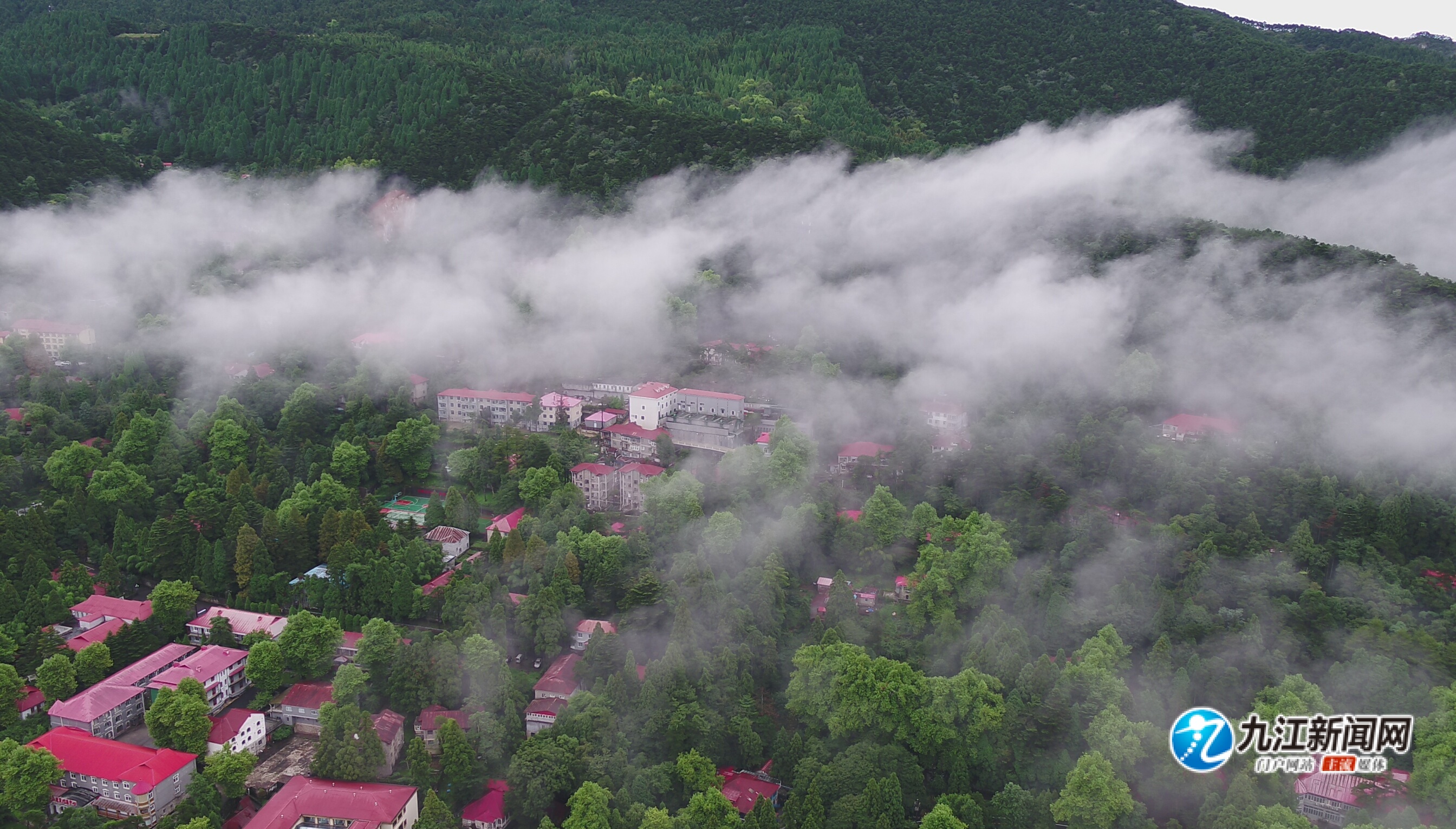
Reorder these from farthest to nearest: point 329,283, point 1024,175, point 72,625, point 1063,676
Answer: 1. point 1024,175
2. point 329,283
3. point 72,625
4. point 1063,676

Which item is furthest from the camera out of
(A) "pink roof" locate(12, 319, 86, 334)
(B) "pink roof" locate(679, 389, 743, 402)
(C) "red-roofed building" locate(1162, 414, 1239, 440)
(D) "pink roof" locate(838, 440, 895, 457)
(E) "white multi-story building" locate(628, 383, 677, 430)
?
(A) "pink roof" locate(12, 319, 86, 334)

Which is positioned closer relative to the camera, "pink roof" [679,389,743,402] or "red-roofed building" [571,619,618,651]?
"red-roofed building" [571,619,618,651]

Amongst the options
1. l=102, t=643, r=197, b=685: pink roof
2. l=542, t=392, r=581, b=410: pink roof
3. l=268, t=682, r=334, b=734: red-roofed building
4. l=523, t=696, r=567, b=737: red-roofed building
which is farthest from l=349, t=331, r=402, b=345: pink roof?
l=523, t=696, r=567, b=737: red-roofed building

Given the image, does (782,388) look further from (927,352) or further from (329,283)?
(329,283)

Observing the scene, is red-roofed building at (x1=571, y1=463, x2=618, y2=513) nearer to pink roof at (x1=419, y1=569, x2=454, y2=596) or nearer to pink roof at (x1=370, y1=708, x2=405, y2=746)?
pink roof at (x1=419, y1=569, x2=454, y2=596)

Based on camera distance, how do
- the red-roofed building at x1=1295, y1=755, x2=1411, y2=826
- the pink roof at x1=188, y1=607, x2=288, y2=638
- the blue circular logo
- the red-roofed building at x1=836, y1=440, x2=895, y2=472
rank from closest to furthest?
the red-roofed building at x1=1295, y1=755, x2=1411, y2=826 → the blue circular logo → the pink roof at x1=188, y1=607, x2=288, y2=638 → the red-roofed building at x1=836, y1=440, x2=895, y2=472

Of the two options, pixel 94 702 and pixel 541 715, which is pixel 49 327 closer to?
pixel 94 702

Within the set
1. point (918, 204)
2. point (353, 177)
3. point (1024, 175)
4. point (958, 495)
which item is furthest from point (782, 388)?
point (353, 177)

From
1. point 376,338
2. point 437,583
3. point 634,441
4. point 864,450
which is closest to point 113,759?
point 437,583
